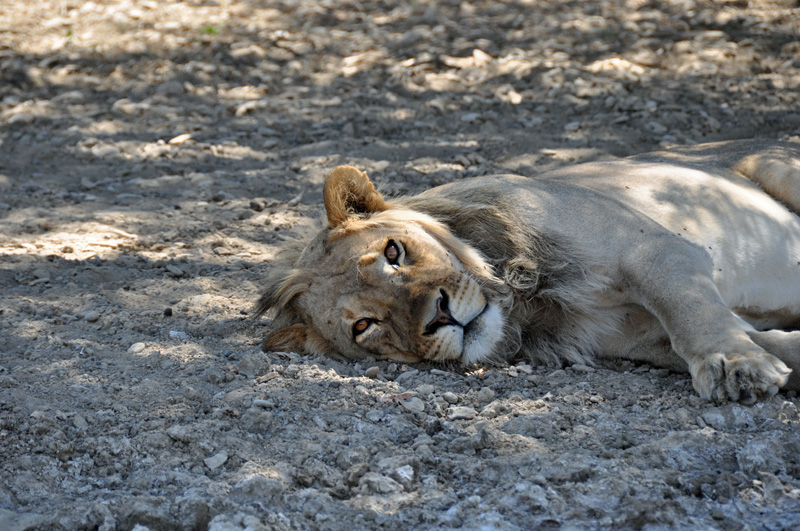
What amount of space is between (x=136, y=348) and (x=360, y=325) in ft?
3.19

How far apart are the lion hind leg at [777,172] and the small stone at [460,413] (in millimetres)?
2310

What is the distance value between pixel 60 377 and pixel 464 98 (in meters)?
4.39

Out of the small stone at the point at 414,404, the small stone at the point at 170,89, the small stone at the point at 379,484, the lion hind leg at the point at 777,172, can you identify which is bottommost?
the small stone at the point at 170,89

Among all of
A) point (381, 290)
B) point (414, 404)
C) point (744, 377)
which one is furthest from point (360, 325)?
point (744, 377)

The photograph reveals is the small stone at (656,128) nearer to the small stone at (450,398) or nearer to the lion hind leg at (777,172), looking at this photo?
the lion hind leg at (777,172)

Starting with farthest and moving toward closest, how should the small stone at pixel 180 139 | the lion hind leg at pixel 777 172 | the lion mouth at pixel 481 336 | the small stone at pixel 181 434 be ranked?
1. the small stone at pixel 180 139
2. the lion hind leg at pixel 777 172
3. the lion mouth at pixel 481 336
4. the small stone at pixel 181 434

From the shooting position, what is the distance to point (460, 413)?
2.88m

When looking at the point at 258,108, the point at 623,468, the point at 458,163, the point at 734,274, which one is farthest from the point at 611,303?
the point at 258,108

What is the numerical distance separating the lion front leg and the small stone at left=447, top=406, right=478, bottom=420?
813mm

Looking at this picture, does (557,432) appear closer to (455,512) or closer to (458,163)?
(455,512)

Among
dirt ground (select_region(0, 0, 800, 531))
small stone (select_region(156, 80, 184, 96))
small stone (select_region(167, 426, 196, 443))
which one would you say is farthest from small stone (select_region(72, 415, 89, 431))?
small stone (select_region(156, 80, 184, 96))

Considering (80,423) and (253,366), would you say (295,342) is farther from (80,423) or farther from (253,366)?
(80,423)

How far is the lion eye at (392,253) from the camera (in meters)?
Answer: 3.32

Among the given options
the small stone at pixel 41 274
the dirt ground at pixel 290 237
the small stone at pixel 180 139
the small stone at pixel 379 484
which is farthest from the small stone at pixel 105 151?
the small stone at pixel 379 484
